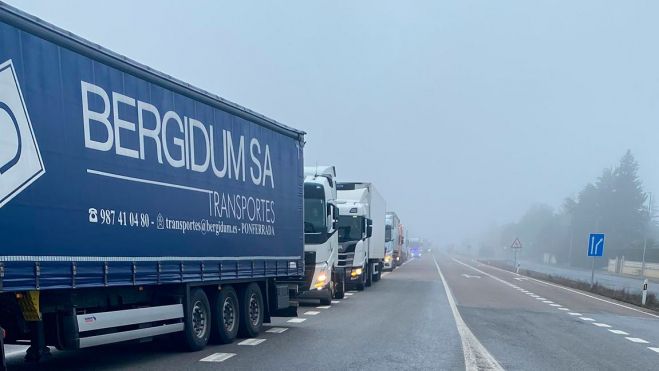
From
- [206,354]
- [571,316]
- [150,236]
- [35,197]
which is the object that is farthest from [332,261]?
[35,197]

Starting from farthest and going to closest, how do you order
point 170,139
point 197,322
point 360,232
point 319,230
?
1. point 360,232
2. point 319,230
3. point 197,322
4. point 170,139

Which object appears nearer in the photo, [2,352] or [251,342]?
[2,352]

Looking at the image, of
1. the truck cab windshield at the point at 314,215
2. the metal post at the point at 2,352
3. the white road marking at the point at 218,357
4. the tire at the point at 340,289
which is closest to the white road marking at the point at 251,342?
the white road marking at the point at 218,357

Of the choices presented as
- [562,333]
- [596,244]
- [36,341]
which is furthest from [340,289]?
[596,244]

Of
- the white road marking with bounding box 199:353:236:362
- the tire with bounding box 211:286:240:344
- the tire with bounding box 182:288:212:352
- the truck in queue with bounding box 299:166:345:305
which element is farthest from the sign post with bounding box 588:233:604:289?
the white road marking with bounding box 199:353:236:362

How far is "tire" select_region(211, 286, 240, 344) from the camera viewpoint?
36.5 ft

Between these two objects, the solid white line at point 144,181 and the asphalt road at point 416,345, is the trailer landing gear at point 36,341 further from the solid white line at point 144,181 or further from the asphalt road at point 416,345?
the solid white line at point 144,181

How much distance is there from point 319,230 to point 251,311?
502 cm

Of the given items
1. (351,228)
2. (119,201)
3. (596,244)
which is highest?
(119,201)

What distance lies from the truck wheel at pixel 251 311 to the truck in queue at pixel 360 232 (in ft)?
31.3

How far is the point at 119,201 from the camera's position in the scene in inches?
332

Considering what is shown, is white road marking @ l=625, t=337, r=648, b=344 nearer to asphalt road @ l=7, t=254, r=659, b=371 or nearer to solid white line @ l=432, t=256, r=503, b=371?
asphalt road @ l=7, t=254, r=659, b=371

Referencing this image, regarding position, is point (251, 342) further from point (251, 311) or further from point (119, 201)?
point (119, 201)

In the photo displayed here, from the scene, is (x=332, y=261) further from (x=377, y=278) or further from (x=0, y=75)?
(x=377, y=278)
